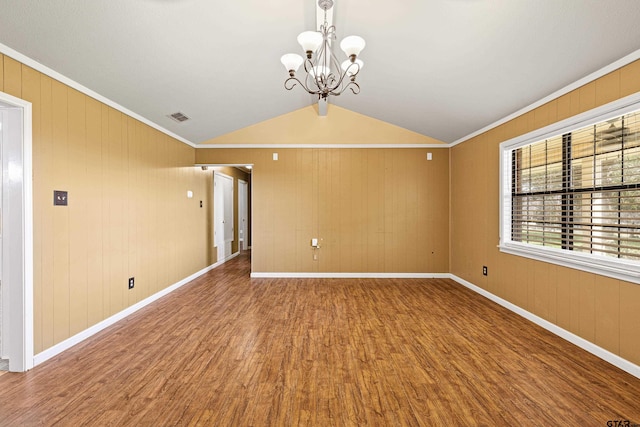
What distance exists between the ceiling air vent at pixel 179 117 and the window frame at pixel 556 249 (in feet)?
14.4

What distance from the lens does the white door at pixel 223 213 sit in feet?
20.1

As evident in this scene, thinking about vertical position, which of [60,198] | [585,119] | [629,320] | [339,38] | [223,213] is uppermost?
[339,38]

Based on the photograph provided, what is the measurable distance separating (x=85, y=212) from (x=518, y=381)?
4117 mm

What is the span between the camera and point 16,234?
2221mm

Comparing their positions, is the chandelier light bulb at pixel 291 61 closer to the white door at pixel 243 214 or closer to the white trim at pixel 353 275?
the white trim at pixel 353 275

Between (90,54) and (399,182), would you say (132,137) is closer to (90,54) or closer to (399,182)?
(90,54)

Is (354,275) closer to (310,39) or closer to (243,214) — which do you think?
(310,39)

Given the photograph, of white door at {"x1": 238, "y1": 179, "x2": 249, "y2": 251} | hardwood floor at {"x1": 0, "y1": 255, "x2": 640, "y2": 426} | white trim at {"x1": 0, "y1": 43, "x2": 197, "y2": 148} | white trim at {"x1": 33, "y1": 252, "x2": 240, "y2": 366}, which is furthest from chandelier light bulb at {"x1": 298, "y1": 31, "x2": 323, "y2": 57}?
white door at {"x1": 238, "y1": 179, "x2": 249, "y2": 251}

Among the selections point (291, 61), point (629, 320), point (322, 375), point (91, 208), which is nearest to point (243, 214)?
point (91, 208)

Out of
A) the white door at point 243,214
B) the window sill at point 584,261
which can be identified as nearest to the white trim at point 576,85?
the window sill at point 584,261

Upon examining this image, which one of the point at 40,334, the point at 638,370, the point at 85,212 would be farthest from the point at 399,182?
the point at 40,334

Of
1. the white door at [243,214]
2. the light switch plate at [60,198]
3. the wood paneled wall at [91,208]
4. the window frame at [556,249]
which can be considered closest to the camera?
the window frame at [556,249]

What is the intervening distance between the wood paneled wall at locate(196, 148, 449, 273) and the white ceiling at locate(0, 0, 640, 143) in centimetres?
155

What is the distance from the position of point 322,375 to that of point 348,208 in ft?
11.2
